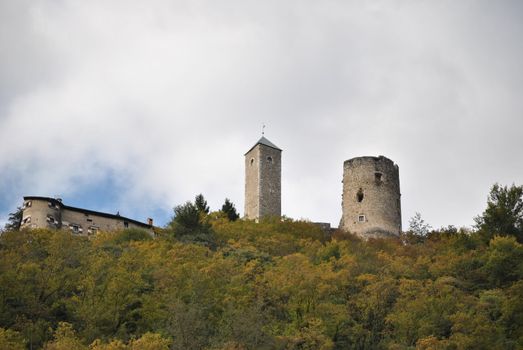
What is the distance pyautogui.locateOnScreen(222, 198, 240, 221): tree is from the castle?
2711 mm

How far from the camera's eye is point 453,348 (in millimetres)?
28906

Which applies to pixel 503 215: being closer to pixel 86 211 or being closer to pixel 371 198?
pixel 371 198

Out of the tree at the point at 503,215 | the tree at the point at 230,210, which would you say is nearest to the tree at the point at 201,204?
the tree at the point at 230,210

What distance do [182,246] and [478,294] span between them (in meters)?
16.6

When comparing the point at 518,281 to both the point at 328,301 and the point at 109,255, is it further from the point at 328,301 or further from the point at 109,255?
the point at 109,255

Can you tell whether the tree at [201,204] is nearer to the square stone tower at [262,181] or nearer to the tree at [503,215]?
the square stone tower at [262,181]

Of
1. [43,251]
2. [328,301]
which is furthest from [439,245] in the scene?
[43,251]

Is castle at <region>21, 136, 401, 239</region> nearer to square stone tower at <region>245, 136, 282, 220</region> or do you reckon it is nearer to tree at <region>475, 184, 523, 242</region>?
square stone tower at <region>245, 136, 282, 220</region>

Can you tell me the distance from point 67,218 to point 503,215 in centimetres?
3043

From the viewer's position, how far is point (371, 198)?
5144 cm

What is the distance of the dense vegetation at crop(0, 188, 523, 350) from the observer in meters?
29.0

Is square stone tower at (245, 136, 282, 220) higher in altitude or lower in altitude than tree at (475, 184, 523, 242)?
higher

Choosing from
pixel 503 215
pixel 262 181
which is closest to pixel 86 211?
pixel 262 181

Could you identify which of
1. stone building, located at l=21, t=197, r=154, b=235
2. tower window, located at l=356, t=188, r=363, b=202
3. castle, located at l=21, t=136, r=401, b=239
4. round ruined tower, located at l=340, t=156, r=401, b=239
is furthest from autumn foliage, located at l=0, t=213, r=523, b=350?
tower window, located at l=356, t=188, r=363, b=202
